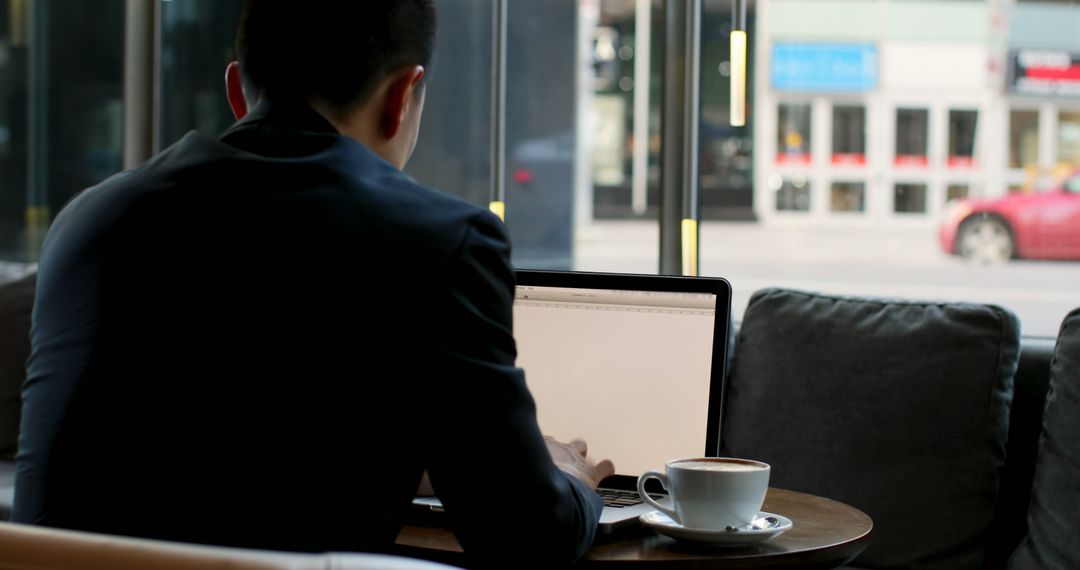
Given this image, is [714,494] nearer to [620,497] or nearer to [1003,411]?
[620,497]

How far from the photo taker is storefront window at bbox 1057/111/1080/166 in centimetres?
355

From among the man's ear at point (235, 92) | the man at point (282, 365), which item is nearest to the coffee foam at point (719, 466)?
the man at point (282, 365)

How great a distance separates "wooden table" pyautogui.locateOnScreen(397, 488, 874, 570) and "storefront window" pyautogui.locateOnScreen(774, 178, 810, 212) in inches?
95.0

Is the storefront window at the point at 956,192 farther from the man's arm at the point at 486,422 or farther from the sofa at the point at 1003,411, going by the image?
the man's arm at the point at 486,422

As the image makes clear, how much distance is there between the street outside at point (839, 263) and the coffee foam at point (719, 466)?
2.23 meters

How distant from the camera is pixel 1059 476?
7.88 ft

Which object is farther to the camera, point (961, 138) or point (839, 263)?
point (839, 263)

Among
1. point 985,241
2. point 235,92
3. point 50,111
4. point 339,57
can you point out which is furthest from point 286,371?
point 50,111

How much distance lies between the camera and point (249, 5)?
3.91 ft

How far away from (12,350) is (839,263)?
258 cm

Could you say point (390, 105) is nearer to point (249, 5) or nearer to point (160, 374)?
point (249, 5)

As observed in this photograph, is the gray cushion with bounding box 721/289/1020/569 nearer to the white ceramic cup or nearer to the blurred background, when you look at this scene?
the blurred background

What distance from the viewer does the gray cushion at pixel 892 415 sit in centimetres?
252

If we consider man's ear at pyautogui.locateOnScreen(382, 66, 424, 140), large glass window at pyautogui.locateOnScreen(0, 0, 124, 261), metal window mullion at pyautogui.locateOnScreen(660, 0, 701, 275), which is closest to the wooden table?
man's ear at pyautogui.locateOnScreen(382, 66, 424, 140)
